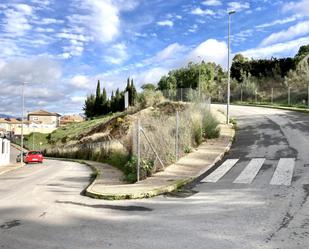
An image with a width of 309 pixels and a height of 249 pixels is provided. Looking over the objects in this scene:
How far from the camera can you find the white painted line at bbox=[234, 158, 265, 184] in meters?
13.8

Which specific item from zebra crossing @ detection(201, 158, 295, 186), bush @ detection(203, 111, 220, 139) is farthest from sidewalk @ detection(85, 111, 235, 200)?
bush @ detection(203, 111, 220, 139)

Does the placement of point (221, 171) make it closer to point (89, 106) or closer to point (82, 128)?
point (82, 128)

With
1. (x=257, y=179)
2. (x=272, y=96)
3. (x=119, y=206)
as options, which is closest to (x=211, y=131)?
(x=257, y=179)

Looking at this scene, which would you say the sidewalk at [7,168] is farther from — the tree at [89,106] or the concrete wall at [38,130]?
the concrete wall at [38,130]

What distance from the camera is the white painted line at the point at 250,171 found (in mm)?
13820

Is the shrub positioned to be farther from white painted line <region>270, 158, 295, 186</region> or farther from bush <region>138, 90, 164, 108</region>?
bush <region>138, 90, 164, 108</region>

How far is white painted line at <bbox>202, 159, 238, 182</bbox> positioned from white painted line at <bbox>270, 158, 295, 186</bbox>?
180cm

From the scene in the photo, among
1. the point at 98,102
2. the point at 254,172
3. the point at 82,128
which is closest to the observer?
the point at 254,172

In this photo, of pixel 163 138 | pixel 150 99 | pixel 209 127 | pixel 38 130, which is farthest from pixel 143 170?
pixel 38 130

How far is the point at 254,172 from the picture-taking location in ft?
49.6

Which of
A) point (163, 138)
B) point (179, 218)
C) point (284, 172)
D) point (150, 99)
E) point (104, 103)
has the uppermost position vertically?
point (104, 103)

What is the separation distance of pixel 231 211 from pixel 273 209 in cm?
92

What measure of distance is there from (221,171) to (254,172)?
1.29m

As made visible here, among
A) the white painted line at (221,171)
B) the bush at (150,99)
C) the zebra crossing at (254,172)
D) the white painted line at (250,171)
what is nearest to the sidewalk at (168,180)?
the white painted line at (221,171)
